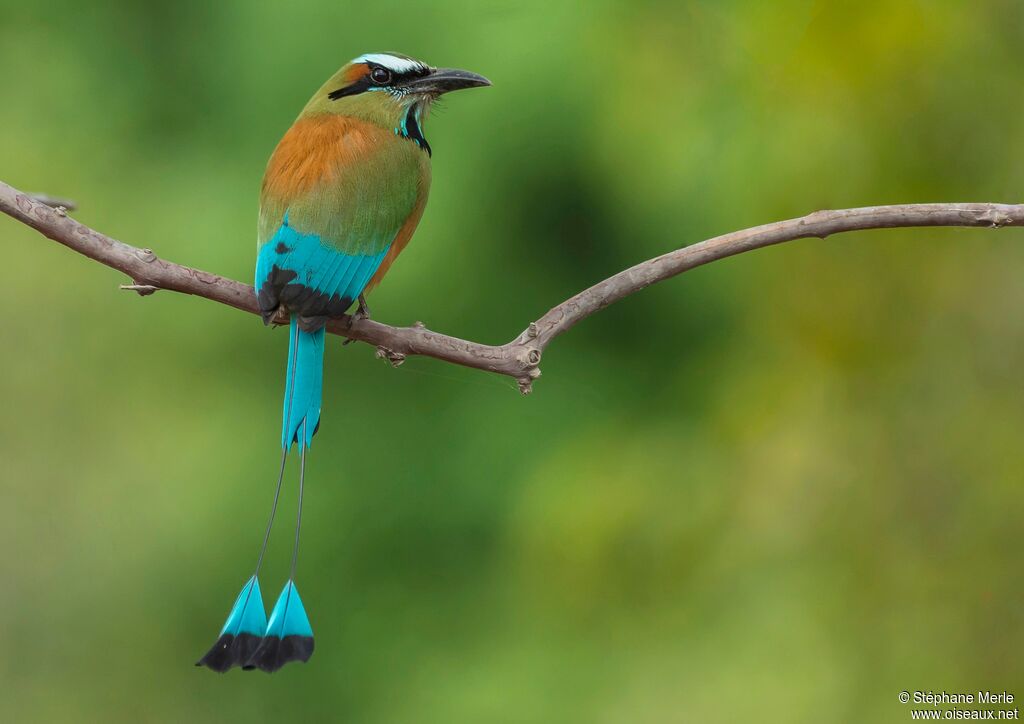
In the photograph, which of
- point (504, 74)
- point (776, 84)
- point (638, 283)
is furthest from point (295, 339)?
point (776, 84)

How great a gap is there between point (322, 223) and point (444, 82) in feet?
1.51

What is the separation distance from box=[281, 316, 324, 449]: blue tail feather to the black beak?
0.67m

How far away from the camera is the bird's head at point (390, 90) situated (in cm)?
225

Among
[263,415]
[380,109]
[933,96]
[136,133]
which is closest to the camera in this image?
Answer: [380,109]

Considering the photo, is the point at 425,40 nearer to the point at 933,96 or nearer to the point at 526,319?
the point at 526,319

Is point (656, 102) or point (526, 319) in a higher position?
point (656, 102)

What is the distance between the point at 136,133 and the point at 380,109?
2087 mm

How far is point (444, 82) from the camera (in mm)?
2293

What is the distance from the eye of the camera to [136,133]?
13.3ft

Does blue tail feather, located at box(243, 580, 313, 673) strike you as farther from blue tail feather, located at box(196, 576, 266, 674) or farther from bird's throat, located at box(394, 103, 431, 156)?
bird's throat, located at box(394, 103, 431, 156)

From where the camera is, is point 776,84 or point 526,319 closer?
point 776,84

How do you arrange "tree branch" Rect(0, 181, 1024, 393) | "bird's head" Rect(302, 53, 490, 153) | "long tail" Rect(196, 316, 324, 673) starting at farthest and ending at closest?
"bird's head" Rect(302, 53, 490, 153) < "tree branch" Rect(0, 181, 1024, 393) < "long tail" Rect(196, 316, 324, 673)

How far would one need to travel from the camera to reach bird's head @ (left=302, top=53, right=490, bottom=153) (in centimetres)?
225

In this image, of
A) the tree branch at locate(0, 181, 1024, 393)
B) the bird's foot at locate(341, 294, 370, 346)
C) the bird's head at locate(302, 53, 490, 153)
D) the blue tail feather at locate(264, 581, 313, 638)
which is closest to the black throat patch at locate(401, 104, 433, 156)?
the bird's head at locate(302, 53, 490, 153)
